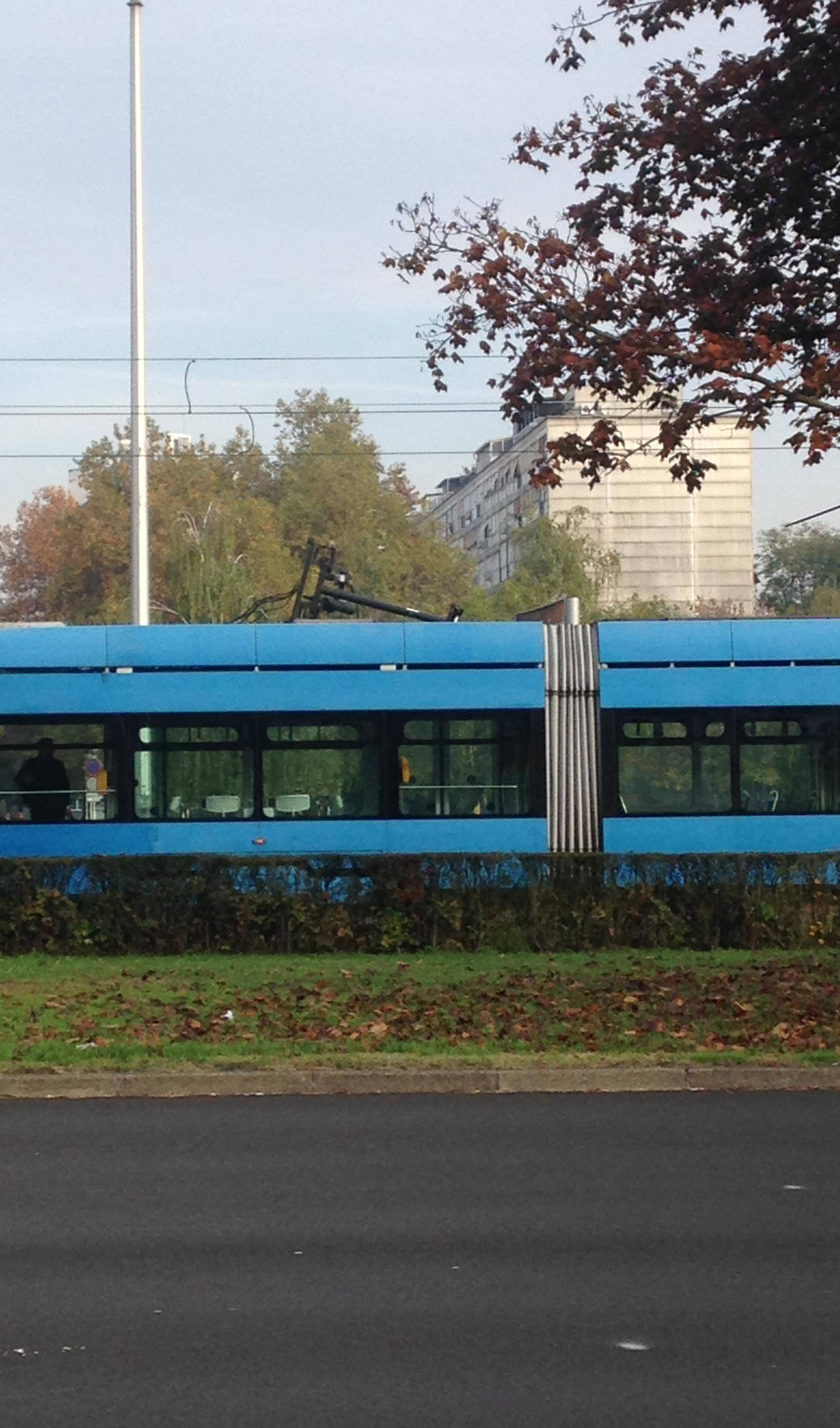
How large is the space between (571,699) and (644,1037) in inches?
415

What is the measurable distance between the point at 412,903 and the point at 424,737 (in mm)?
3920

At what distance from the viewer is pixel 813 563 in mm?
148375

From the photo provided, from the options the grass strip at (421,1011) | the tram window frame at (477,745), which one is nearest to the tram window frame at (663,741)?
the tram window frame at (477,745)

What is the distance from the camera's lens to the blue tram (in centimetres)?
2277

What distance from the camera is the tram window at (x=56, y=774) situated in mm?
22562

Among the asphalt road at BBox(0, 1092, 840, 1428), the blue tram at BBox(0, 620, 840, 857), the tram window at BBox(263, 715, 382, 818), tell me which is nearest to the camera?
the asphalt road at BBox(0, 1092, 840, 1428)

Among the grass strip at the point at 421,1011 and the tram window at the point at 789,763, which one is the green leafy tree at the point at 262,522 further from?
the grass strip at the point at 421,1011

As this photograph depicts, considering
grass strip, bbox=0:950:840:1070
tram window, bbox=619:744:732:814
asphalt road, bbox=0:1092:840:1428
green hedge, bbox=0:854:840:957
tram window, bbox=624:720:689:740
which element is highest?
tram window, bbox=624:720:689:740

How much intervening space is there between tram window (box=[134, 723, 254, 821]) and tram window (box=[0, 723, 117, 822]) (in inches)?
15.8

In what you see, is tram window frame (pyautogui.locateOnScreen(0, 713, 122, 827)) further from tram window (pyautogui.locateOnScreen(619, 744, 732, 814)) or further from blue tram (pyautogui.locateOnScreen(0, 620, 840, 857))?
tram window (pyautogui.locateOnScreen(619, 744, 732, 814))

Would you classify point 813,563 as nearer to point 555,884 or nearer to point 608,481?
point 608,481

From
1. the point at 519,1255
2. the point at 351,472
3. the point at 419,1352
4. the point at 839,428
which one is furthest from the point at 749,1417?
the point at 351,472

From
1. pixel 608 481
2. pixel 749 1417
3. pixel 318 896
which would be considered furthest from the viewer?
pixel 608 481

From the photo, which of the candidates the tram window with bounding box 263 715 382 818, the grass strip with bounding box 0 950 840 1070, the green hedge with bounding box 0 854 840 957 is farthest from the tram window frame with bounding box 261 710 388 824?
the grass strip with bounding box 0 950 840 1070
